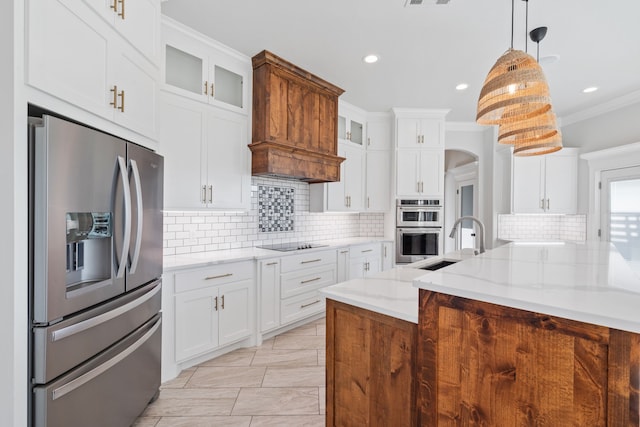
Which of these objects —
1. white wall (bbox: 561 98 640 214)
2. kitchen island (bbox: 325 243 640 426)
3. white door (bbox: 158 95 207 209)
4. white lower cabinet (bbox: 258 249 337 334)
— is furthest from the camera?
white wall (bbox: 561 98 640 214)

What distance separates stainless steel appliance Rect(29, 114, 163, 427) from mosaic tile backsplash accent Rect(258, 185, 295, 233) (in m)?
1.66

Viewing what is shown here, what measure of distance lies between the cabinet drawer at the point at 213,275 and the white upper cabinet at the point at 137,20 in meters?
1.55

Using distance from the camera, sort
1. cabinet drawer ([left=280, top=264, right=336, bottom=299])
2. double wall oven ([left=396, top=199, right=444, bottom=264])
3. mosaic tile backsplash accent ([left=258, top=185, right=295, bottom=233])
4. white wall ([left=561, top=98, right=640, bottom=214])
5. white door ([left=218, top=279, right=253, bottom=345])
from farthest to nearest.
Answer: double wall oven ([left=396, top=199, right=444, bottom=264]), white wall ([left=561, top=98, right=640, bottom=214]), mosaic tile backsplash accent ([left=258, top=185, right=295, bottom=233]), cabinet drawer ([left=280, top=264, right=336, bottom=299]), white door ([left=218, top=279, right=253, bottom=345])

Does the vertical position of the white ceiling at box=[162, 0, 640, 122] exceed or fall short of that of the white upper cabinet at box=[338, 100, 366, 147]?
it exceeds it

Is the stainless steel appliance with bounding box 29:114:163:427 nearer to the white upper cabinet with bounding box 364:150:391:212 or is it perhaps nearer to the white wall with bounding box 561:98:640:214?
the white upper cabinet with bounding box 364:150:391:212

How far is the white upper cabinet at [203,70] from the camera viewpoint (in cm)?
252

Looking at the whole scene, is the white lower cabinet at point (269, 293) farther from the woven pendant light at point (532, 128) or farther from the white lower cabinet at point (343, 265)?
the woven pendant light at point (532, 128)

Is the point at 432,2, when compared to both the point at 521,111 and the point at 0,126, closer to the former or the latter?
the point at 521,111

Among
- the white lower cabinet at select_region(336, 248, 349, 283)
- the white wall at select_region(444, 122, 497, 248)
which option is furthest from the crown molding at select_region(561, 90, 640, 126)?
the white lower cabinet at select_region(336, 248, 349, 283)

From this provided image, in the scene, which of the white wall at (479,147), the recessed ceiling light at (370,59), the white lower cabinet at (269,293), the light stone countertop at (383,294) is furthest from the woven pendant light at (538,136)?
the white wall at (479,147)

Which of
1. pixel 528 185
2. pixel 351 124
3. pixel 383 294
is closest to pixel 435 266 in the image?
pixel 383 294

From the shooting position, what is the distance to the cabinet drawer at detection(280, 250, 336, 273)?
3127 millimetres

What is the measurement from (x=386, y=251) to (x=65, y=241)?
12.8ft

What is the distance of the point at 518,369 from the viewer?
909mm
